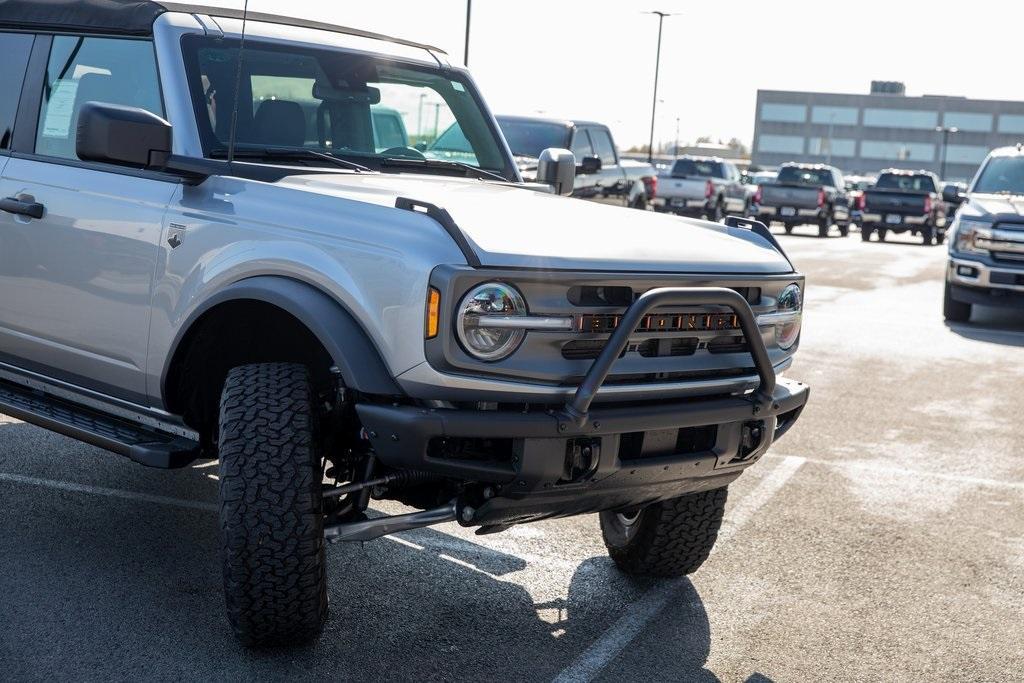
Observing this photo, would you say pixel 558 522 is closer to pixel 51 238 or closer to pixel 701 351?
pixel 701 351

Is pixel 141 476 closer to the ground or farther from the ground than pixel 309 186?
closer to the ground

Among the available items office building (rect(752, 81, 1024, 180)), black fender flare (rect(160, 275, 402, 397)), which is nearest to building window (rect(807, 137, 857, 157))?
office building (rect(752, 81, 1024, 180))

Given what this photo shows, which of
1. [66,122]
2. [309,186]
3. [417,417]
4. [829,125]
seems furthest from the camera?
[829,125]

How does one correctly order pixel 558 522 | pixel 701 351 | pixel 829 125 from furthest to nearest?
pixel 829 125, pixel 558 522, pixel 701 351

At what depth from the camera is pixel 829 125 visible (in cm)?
12044

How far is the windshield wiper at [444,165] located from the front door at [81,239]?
0.93 metres

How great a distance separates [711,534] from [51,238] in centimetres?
273

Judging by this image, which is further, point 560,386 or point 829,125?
point 829,125

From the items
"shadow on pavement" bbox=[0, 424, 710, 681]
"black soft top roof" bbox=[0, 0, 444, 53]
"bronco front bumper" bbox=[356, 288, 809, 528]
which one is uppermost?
"black soft top roof" bbox=[0, 0, 444, 53]

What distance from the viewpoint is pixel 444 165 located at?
17.4 feet

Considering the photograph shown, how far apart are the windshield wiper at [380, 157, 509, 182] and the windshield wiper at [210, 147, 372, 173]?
0.25 m

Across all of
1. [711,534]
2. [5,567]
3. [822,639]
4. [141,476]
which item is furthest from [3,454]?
[822,639]

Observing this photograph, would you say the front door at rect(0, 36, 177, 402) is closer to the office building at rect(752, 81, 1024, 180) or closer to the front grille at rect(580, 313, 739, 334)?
the front grille at rect(580, 313, 739, 334)

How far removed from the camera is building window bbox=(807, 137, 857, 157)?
11994 centimetres
